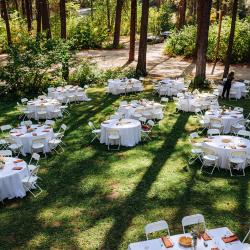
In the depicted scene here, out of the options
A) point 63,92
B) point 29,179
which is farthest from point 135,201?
point 63,92

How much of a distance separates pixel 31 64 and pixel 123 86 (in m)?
5.23

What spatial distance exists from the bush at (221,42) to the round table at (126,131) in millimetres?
17446

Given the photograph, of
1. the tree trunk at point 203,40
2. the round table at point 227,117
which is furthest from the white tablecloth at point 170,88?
the round table at point 227,117

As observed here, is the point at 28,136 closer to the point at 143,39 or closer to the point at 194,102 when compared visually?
the point at 194,102

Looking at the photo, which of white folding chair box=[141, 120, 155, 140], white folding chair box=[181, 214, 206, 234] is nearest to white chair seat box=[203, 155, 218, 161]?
white folding chair box=[141, 120, 155, 140]

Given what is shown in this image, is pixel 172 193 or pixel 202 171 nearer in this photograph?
pixel 172 193

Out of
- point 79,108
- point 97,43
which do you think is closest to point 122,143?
point 79,108

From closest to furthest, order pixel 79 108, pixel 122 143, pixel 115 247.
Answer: pixel 115 247 < pixel 122 143 < pixel 79 108

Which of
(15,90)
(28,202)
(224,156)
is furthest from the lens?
(15,90)

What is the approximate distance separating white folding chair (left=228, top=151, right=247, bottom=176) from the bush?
18899 mm

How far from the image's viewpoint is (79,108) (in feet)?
61.6

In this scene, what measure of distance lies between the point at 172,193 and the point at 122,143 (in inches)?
→ 156

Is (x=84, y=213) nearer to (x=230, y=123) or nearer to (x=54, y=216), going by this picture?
(x=54, y=216)

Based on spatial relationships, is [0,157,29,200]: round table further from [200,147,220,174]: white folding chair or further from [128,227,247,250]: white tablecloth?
[200,147,220,174]: white folding chair
